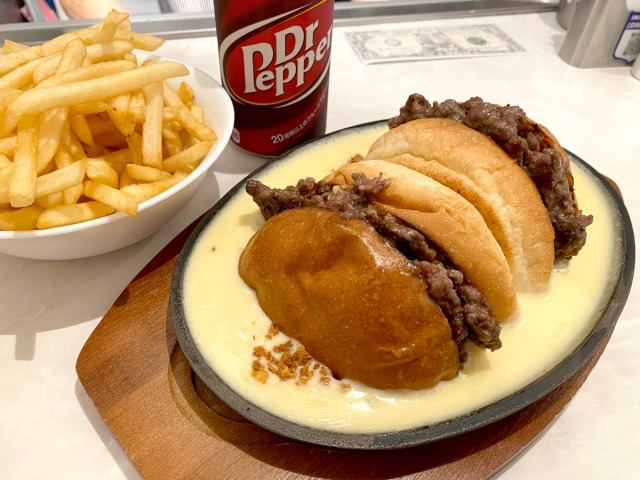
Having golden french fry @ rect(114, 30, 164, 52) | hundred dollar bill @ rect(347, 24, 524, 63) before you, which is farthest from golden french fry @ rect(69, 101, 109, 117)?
hundred dollar bill @ rect(347, 24, 524, 63)

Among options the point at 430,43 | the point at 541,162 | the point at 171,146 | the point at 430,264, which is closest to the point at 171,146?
the point at 171,146

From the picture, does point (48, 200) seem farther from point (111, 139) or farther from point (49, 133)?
point (111, 139)

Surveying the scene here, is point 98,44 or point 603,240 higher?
point 98,44

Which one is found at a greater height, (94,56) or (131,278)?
(94,56)

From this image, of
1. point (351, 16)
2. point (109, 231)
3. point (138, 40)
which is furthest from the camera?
point (351, 16)

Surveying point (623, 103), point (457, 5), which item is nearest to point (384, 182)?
point (623, 103)

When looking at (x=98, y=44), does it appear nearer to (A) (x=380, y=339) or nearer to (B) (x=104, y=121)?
(B) (x=104, y=121)

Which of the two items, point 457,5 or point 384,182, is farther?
point 457,5

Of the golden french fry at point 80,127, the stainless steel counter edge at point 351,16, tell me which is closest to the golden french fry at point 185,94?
the golden french fry at point 80,127
